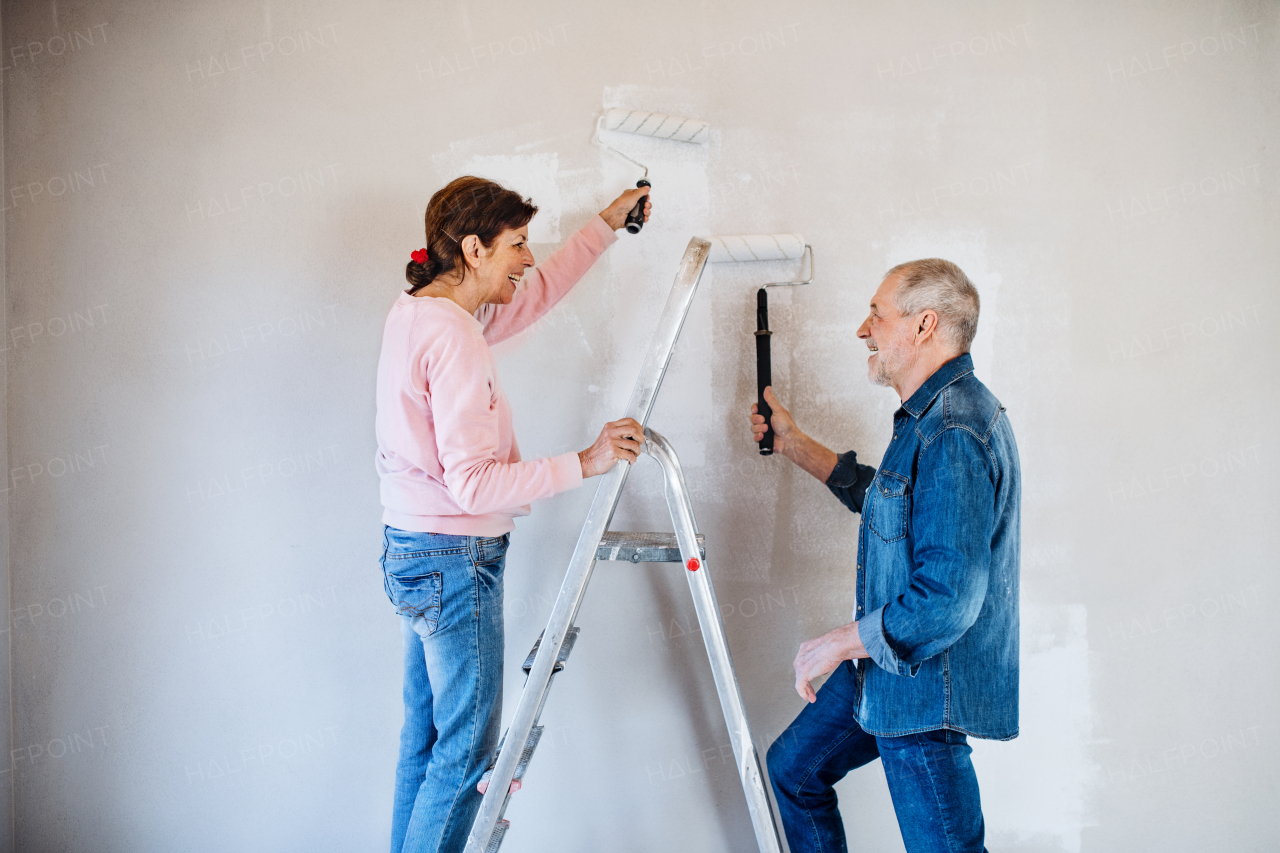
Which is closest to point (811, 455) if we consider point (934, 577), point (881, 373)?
point (881, 373)

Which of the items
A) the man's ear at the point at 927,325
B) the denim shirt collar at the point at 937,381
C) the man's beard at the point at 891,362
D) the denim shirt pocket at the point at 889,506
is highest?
the man's ear at the point at 927,325

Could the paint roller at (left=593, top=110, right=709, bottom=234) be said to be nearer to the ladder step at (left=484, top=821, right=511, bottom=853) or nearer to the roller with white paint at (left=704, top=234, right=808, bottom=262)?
the roller with white paint at (left=704, top=234, right=808, bottom=262)

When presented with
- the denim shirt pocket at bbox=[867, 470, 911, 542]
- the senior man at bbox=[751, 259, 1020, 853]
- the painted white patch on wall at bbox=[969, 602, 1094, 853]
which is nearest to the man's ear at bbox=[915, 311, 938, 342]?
the senior man at bbox=[751, 259, 1020, 853]

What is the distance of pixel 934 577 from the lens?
1.07 meters

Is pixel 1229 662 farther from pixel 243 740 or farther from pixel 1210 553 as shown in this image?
pixel 243 740

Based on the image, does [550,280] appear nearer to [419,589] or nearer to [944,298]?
[419,589]

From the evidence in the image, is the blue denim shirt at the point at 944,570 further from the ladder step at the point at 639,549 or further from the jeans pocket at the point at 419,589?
the jeans pocket at the point at 419,589

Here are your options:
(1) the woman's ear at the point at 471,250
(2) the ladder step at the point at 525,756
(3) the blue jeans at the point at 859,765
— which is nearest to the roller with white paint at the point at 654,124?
(1) the woman's ear at the point at 471,250

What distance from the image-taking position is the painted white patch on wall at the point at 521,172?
1.67 metres

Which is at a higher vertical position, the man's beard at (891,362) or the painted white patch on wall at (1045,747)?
the man's beard at (891,362)

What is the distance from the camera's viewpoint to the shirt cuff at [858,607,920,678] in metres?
1.11

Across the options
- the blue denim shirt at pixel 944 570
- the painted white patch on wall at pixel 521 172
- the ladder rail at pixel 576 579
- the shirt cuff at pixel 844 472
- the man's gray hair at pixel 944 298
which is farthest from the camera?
the painted white patch on wall at pixel 521 172

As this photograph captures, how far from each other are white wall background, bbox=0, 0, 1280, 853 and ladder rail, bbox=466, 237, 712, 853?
14.0 inches

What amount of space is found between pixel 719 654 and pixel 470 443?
1.93ft
